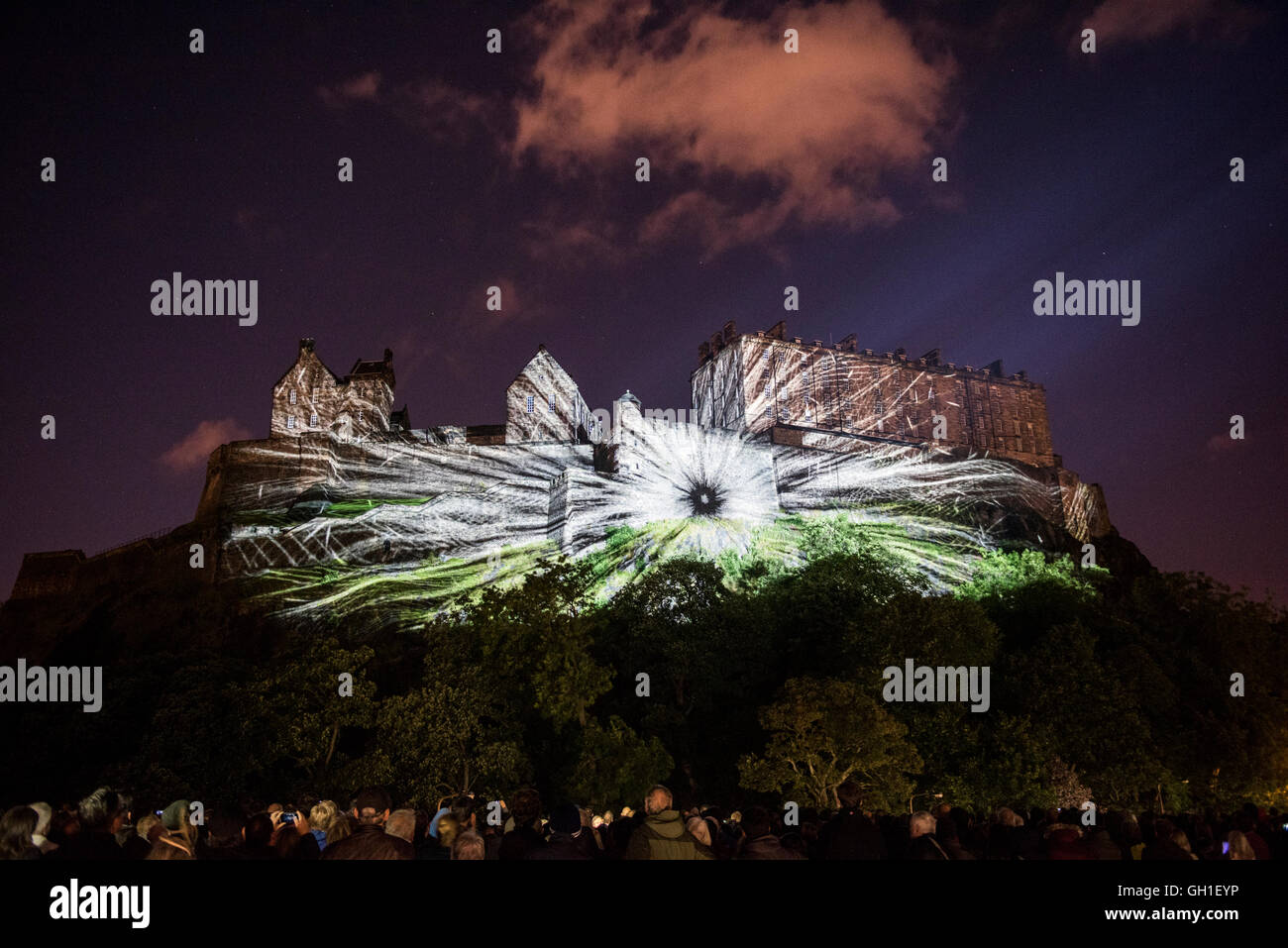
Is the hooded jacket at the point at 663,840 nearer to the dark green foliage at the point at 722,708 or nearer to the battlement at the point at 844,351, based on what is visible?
the dark green foliage at the point at 722,708

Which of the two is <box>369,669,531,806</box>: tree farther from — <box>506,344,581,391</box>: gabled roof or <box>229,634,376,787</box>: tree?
<box>506,344,581,391</box>: gabled roof

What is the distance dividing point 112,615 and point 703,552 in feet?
121

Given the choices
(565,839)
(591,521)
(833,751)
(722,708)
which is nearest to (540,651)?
(722,708)

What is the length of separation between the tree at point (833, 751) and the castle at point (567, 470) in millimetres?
29833

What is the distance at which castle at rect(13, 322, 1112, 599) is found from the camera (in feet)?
198

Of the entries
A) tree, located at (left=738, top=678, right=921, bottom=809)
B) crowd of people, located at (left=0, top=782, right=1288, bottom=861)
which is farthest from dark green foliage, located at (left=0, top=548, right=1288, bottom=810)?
crowd of people, located at (left=0, top=782, right=1288, bottom=861)

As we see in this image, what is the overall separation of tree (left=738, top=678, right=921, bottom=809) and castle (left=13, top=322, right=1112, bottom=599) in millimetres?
29833

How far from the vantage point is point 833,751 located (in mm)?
27375

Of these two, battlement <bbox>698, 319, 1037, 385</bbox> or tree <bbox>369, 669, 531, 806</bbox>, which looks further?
battlement <bbox>698, 319, 1037, 385</bbox>

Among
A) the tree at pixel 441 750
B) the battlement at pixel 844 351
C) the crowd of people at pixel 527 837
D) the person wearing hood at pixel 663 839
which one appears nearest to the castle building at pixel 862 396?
the battlement at pixel 844 351

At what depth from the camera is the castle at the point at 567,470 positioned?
6038cm
